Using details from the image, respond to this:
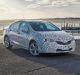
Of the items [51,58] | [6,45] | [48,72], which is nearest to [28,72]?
[48,72]

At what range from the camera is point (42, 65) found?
11.9 metres

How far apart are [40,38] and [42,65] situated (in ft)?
8.13

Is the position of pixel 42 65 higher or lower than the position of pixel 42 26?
lower

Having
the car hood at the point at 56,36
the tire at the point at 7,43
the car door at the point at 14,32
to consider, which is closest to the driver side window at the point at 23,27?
the car door at the point at 14,32

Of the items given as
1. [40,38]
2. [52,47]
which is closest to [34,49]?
[40,38]

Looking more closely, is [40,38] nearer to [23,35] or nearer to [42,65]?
[23,35]

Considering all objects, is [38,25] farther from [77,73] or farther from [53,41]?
[77,73]

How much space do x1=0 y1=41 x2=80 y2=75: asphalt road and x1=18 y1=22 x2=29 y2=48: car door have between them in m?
1.13

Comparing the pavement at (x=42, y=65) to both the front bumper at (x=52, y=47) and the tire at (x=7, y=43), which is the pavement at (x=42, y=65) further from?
the tire at (x=7, y=43)

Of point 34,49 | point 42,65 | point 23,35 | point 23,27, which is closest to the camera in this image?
point 42,65

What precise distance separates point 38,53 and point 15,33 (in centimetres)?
258

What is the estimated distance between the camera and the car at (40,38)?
46.0 feet

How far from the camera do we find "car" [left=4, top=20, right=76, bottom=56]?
46.0 ft

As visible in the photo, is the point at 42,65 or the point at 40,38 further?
the point at 40,38
